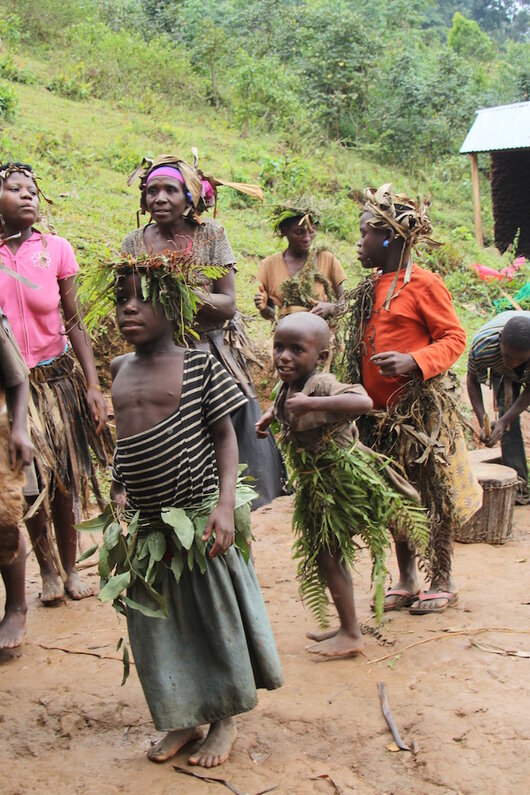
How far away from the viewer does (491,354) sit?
17.0 feet

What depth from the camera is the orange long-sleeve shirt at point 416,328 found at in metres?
3.52

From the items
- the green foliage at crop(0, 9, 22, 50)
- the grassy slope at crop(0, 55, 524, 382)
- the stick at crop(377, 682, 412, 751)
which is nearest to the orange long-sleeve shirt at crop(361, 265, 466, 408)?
the stick at crop(377, 682, 412, 751)

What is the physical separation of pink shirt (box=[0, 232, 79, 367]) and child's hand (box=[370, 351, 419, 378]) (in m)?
1.55

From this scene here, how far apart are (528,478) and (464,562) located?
5.25ft

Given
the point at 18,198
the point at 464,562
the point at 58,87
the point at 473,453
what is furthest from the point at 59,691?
the point at 58,87

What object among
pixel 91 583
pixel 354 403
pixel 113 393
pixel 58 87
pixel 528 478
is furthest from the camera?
pixel 58 87

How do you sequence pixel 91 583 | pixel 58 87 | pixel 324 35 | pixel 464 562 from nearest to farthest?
pixel 91 583
pixel 464 562
pixel 58 87
pixel 324 35

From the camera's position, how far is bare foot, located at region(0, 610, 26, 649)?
3561 millimetres

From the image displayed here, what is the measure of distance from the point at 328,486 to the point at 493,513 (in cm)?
223

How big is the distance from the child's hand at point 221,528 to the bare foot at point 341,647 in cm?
104

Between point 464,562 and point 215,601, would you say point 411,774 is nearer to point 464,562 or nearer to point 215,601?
point 215,601

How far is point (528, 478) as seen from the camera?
6102mm

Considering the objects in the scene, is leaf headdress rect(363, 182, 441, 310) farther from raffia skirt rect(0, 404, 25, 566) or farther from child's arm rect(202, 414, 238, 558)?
raffia skirt rect(0, 404, 25, 566)

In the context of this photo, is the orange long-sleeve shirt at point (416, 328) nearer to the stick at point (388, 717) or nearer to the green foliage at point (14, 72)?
the stick at point (388, 717)
